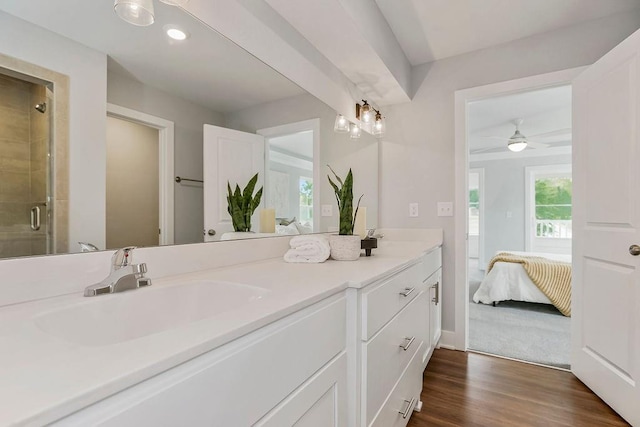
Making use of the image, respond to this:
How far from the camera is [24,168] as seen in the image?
2.34 feet

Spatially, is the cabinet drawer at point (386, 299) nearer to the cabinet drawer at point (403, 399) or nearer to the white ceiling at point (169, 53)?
the cabinet drawer at point (403, 399)

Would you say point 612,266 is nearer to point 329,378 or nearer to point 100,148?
point 329,378

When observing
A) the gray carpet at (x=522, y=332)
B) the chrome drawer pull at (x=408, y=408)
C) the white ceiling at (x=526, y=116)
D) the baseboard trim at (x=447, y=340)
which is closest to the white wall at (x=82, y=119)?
the chrome drawer pull at (x=408, y=408)

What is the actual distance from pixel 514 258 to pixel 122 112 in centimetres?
397

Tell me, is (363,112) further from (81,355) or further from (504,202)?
(504,202)

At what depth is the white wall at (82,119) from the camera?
0.77 m

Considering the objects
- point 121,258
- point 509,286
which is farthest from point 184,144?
point 509,286

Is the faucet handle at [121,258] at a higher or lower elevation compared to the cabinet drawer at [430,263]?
higher

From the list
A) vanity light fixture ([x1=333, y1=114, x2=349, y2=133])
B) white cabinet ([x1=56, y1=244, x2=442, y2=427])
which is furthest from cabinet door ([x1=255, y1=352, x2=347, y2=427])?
vanity light fixture ([x1=333, y1=114, x2=349, y2=133])

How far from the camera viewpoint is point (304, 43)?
5.71ft

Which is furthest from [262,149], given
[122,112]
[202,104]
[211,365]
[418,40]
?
[418,40]

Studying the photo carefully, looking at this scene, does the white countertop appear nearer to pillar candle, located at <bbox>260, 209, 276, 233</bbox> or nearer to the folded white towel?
the folded white towel

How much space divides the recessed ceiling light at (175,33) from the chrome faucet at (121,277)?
73cm

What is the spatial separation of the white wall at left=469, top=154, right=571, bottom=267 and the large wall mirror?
5636 mm
